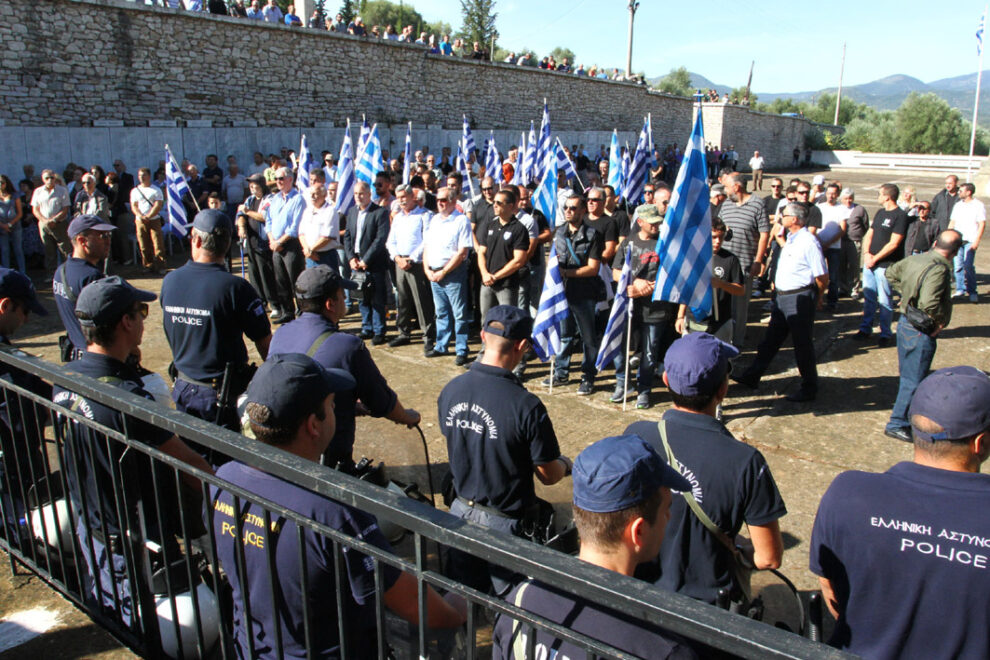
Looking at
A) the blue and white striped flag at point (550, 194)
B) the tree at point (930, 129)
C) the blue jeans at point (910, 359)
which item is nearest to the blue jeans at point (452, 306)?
the blue and white striped flag at point (550, 194)

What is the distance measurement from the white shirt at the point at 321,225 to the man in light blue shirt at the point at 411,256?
2.20ft

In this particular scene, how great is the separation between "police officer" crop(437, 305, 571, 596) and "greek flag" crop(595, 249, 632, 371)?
11.1 ft

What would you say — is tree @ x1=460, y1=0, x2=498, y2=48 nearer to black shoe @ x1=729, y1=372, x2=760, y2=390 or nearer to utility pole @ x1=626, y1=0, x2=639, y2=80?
utility pole @ x1=626, y1=0, x2=639, y2=80

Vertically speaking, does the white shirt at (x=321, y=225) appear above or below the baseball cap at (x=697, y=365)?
above

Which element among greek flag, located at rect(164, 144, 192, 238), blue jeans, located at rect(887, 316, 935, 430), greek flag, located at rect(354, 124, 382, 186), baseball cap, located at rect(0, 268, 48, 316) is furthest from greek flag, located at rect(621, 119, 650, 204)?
baseball cap, located at rect(0, 268, 48, 316)

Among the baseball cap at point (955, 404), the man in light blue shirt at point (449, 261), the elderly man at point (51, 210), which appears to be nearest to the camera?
the baseball cap at point (955, 404)

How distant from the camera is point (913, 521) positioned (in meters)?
2.24

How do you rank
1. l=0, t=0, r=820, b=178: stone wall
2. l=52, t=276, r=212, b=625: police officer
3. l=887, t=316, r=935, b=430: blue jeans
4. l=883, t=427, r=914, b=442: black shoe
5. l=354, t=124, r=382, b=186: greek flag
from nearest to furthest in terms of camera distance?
l=52, t=276, r=212, b=625: police officer, l=887, t=316, r=935, b=430: blue jeans, l=883, t=427, r=914, b=442: black shoe, l=354, t=124, r=382, b=186: greek flag, l=0, t=0, r=820, b=178: stone wall

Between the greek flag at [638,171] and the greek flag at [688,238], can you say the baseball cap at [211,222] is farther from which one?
the greek flag at [638,171]

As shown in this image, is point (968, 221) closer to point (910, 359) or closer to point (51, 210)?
point (910, 359)

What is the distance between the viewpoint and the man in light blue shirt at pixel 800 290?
6.83m

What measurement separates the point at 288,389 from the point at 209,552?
739mm

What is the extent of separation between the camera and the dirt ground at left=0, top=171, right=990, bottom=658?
11.6 ft

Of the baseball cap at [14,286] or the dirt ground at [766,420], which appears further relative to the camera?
the baseball cap at [14,286]
